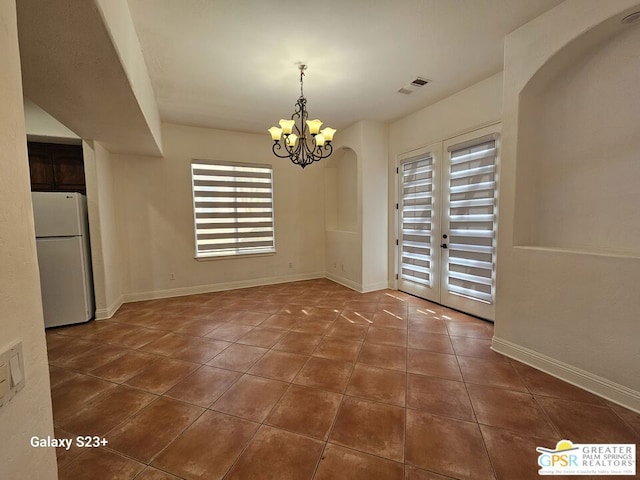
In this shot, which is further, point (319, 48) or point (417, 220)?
point (417, 220)

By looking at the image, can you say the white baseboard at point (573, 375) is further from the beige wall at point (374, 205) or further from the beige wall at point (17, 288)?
the beige wall at point (17, 288)

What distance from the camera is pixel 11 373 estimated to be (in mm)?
657

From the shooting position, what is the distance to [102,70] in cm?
185

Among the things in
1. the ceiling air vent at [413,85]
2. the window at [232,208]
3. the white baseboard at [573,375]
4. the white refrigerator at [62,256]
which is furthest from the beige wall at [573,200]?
the white refrigerator at [62,256]

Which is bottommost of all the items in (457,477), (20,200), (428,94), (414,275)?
(457,477)

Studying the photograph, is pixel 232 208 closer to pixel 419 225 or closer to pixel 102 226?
pixel 102 226

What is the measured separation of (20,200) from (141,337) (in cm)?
287

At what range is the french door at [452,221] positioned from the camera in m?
3.20

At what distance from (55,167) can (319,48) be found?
3998 mm

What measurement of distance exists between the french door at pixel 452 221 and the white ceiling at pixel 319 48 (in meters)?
0.84

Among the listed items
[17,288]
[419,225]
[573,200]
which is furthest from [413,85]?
[17,288]

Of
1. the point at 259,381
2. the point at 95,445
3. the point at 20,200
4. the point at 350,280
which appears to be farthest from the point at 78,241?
the point at 350,280

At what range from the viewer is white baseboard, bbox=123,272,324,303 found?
4.38m

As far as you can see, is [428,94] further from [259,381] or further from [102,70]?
[259,381]
